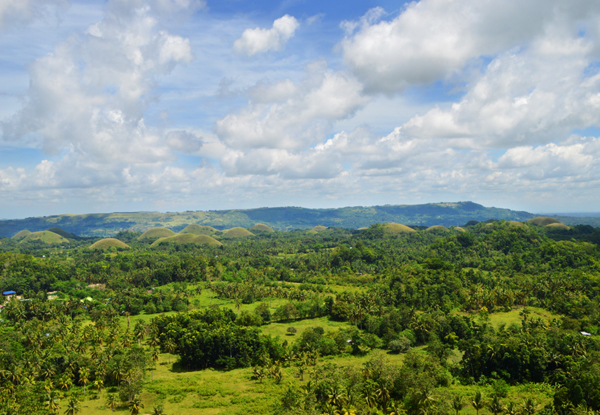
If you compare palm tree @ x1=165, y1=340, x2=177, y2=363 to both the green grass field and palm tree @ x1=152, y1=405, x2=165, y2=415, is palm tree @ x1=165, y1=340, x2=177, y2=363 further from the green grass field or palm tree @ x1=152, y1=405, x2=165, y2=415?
palm tree @ x1=152, y1=405, x2=165, y2=415

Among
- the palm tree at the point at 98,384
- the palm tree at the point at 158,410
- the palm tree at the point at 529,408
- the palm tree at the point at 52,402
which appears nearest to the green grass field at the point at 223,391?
the palm tree at the point at 98,384

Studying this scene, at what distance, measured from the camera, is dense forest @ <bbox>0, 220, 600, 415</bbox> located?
48.4 m

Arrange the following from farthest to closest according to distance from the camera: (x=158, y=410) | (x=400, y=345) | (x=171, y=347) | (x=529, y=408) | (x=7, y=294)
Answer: (x=7, y=294), (x=400, y=345), (x=171, y=347), (x=158, y=410), (x=529, y=408)

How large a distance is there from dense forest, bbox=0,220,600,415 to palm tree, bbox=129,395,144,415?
28 centimetres

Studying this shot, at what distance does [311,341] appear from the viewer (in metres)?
71.9

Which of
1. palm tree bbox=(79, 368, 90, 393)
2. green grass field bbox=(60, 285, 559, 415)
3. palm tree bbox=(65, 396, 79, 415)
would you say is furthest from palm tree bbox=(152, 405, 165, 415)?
palm tree bbox=(79, 368, 90, 393)

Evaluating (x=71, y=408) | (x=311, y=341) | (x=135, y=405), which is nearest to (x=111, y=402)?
(x=135, y=405)

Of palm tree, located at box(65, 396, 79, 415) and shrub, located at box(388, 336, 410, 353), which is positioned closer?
palm tree, located at box(65, 396, 79, 415)

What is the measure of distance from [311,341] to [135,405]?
3352cm

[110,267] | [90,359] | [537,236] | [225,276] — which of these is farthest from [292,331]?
[537,236]

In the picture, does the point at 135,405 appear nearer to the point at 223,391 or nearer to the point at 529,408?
the point at 223,391

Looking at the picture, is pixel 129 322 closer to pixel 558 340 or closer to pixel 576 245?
pixel 558 340

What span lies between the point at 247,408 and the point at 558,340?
52.6 metres

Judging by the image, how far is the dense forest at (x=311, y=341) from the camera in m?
48.4
